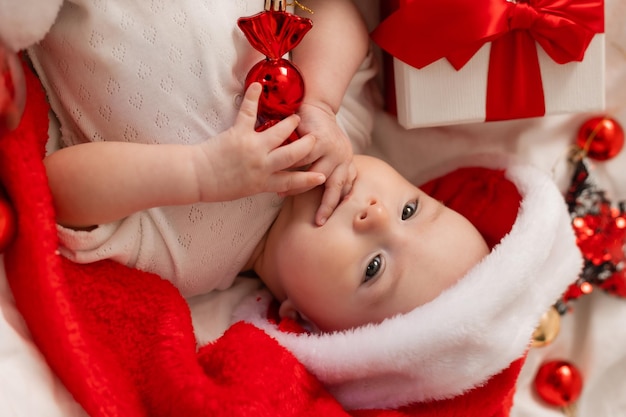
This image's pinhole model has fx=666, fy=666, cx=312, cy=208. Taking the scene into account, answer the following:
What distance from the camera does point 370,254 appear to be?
38.5 inches

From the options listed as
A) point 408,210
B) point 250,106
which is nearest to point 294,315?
point 408,210

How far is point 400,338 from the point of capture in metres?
0.94

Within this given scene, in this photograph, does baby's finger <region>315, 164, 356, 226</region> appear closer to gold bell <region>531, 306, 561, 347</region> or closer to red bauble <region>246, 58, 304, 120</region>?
red bauble <region>246, 58, 304, 120</region>

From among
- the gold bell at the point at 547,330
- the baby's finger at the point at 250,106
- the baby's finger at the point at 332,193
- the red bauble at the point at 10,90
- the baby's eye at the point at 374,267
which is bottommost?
the gold bell at the point at 547,330

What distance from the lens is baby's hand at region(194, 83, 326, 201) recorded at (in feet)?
2.90

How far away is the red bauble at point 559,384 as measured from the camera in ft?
4.13

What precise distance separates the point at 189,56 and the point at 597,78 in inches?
25.7

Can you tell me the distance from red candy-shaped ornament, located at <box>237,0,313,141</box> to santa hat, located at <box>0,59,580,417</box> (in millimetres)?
297

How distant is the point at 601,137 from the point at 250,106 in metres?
0.72

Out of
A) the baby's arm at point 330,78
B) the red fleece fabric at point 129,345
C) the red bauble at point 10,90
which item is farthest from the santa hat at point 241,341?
the baby's arm at point 330,78

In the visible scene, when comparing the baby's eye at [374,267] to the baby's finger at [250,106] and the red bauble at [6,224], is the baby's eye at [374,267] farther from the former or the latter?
the red bauble at [6,224]

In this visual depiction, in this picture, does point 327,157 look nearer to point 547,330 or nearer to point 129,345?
point 129,345

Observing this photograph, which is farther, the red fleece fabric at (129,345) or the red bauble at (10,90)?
the red fleece fabric at (129,345)

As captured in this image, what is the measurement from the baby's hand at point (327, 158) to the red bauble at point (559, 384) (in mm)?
592
